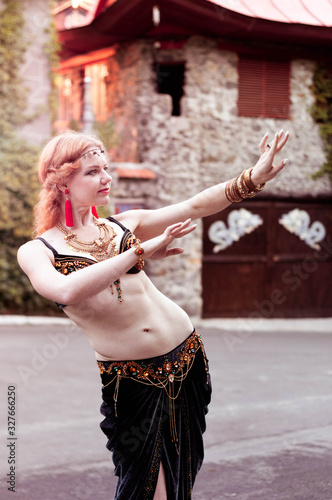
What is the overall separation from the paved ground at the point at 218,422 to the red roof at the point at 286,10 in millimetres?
5809

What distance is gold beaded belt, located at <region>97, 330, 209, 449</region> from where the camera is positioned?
296cm

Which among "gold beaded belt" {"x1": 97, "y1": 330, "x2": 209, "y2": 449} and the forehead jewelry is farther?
"gold beaded belt" {"x1": 97, "y1": 330, "x2": 209, "y2": 449}

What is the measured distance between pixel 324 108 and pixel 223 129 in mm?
2144

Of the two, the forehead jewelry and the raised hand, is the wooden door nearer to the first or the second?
the raised hand

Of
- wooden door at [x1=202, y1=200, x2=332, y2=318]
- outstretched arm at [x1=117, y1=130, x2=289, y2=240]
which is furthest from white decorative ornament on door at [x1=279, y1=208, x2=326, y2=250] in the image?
outstretched arm at [x1=117, y1=130, x2=289, y2=240]

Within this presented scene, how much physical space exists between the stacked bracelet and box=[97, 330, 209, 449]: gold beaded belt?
648 mm

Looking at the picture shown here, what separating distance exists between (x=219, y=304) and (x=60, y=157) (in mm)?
11094

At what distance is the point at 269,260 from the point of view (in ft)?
46.0

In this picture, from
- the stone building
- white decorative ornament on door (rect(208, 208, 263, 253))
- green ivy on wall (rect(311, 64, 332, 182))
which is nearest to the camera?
the stone building

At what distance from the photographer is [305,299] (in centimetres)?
1447

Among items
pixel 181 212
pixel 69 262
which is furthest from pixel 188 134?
pixel 69 262

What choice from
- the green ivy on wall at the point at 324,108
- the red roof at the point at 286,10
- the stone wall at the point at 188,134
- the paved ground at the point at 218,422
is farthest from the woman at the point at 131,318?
the green ivy on wall at the point at 324,108

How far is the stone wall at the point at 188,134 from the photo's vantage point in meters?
13.0

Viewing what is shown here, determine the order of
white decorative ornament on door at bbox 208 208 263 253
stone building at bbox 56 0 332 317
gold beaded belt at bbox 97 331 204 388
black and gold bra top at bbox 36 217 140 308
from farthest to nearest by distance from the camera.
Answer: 1. white decorative ornament on door at bbox 208 208 263 253
2. stone building at bbox 56 0 332 317
3. gold beaded belt at bbox 97 331 204 388
4. black and gold bra top at bbox 36 217 140 308
